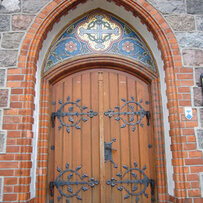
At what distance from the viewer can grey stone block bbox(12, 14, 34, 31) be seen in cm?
371

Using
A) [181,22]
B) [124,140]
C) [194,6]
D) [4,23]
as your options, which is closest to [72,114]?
[124,140]

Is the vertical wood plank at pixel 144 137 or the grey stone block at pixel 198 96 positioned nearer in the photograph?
the grey stone block at pixel 198 96

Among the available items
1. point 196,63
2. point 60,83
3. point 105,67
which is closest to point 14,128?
point 60,83

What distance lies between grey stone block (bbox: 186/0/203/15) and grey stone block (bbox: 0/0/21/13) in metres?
2.64

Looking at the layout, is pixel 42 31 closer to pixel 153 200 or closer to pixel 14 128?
pixel 14 128

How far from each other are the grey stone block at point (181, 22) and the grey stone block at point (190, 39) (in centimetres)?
10

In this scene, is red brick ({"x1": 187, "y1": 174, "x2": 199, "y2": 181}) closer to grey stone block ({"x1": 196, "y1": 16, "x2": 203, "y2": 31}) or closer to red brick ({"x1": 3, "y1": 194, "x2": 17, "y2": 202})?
grey stone block ({"x1": 196, "y1": 16, "x2": 203, "y2": 31})

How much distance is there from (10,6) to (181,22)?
2.65 meters

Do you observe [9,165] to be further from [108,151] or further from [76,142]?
[108,151]

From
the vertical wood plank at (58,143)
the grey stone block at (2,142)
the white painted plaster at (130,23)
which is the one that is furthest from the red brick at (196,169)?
the grey stone block at (2,142)

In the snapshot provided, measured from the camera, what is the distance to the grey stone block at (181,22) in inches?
148

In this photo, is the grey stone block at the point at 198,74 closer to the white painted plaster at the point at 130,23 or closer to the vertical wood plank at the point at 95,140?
the white painted plaster at the point at 130,23

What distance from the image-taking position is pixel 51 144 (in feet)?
12.6

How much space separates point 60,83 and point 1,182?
Answer: 174 cm
